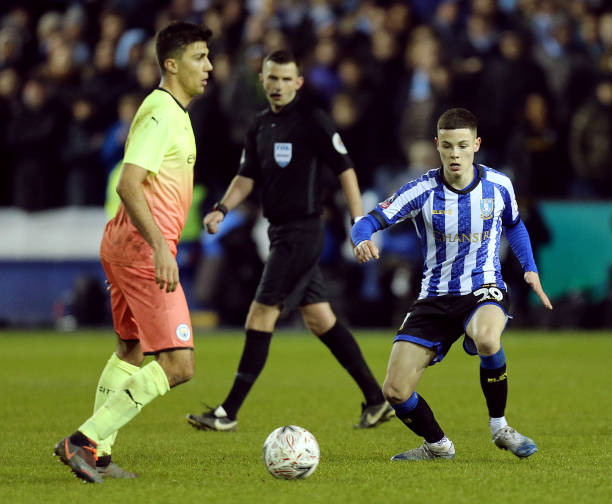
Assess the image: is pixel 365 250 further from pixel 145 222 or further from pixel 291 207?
pixel 291 207

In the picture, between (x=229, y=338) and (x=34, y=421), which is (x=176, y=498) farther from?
(x=229, y=338)

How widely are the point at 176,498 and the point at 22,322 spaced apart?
518 inches

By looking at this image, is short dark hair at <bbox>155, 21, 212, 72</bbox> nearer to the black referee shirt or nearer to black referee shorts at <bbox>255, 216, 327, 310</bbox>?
the black referee shirt

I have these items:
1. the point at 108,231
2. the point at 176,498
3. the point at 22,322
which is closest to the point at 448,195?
the point at 108,231

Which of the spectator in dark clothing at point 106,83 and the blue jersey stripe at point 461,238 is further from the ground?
the spectator in dark clothing at point 106,83

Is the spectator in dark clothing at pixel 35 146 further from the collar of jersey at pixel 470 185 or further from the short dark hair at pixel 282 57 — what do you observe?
the collar of jersey at pixel 470 185

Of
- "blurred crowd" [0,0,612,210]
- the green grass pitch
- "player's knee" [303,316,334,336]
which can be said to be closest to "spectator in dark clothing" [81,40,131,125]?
"blurred crowd" [0,0,612,210]

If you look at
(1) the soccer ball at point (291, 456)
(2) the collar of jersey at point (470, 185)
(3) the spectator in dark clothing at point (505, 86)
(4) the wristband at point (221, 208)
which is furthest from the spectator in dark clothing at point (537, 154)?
(1) the soccer ball at point (291, 456)

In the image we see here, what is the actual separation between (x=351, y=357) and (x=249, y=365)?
703 millimetres

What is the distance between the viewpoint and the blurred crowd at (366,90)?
14883 mm

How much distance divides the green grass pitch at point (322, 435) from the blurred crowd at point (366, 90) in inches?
114

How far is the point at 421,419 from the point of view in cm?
625

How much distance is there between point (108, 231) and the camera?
5727 mm

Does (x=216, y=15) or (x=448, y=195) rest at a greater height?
(x=216, y=15)
